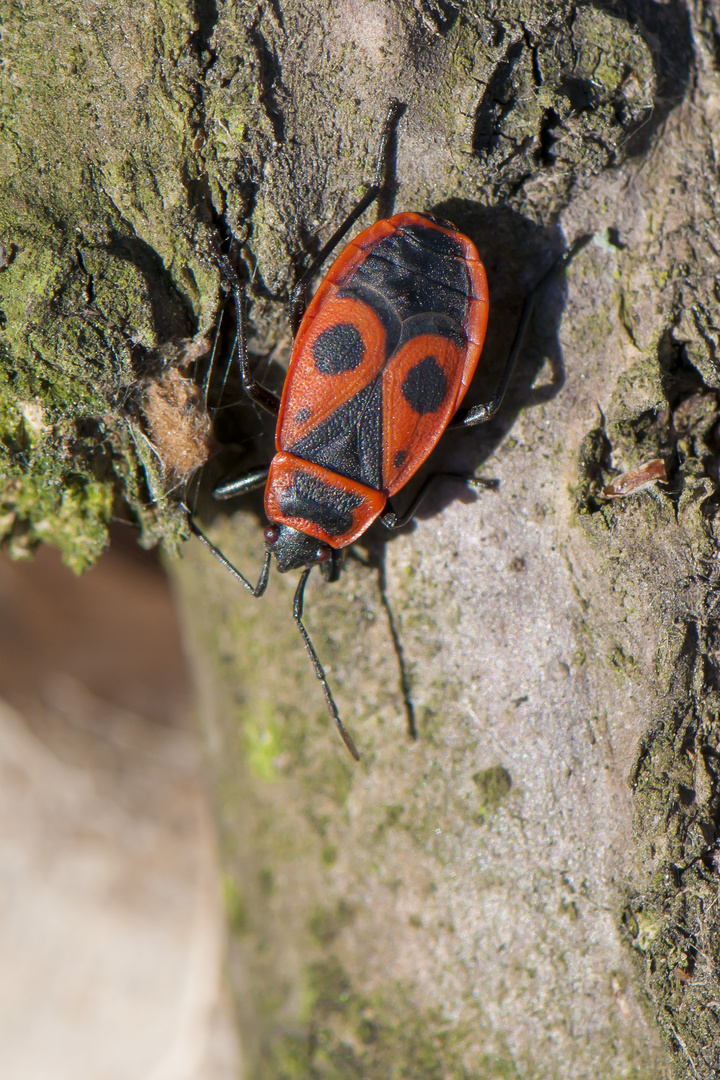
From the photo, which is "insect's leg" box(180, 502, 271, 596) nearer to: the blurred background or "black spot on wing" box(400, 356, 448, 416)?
"black spot on wing" box(400, 356, 448, 416)

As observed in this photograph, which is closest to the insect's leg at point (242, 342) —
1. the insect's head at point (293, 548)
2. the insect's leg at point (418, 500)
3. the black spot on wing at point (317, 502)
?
the black spot on wing at point (317, 502)

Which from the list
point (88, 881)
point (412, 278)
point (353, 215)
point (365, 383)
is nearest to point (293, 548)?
point (365, 383)

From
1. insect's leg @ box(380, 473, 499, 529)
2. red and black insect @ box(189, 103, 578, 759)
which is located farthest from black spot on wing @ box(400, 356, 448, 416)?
insect's leg @ box(380, 473, 499, 529)

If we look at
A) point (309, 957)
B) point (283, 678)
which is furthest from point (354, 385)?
point (309, 957)

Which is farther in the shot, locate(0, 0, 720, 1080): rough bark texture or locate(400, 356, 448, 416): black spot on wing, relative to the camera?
locate(400, 356, 448, 416): black spot on wing

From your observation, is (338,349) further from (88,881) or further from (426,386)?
(88,881)

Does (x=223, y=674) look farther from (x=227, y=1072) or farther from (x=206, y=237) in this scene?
(x=227, y=1072)

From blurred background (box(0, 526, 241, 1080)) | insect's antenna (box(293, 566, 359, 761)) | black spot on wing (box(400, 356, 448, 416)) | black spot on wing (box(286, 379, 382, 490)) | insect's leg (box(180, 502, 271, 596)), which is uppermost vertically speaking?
black spot on wing (box(400, 356, 448, 416))
